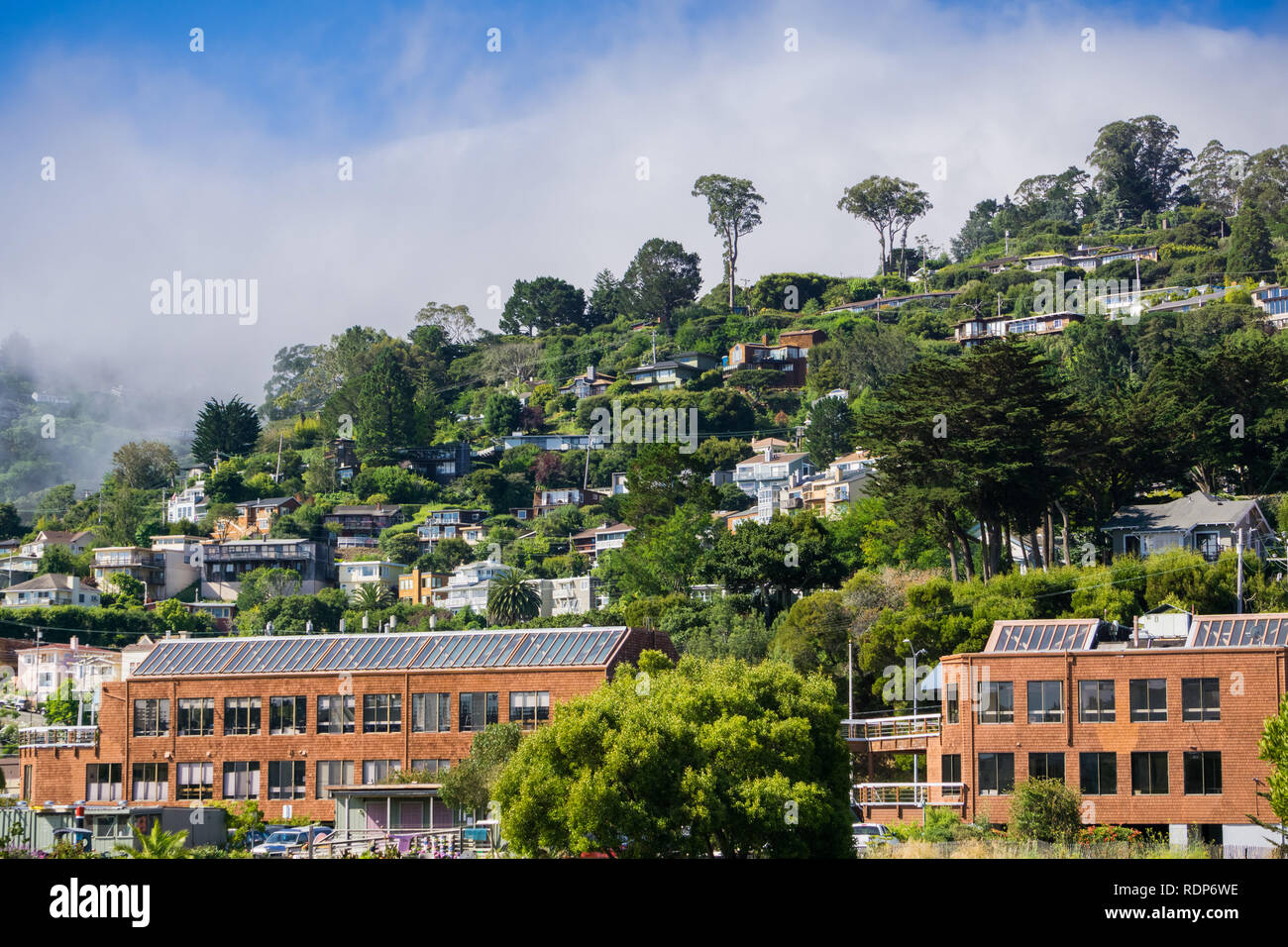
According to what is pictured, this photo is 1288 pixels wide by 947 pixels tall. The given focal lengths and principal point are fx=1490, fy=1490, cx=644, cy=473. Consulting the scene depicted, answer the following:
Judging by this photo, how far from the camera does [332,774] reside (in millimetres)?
63250

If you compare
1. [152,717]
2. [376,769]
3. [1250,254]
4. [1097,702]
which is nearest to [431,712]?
[376,769]

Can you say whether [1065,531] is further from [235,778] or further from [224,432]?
[224,432]

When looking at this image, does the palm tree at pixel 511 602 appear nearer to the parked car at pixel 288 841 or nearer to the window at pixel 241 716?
the window at pixel 241 716

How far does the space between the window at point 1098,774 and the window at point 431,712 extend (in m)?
25.6

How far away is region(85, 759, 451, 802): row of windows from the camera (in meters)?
62.8

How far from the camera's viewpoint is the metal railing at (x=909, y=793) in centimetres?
5453

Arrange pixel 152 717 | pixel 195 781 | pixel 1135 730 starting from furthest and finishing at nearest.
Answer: pixel 152 717
pixel 195 781
pixel 1135 730

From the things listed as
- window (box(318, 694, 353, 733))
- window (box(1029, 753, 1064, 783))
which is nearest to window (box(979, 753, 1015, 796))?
window (box(1029, 753, 1064, 783))

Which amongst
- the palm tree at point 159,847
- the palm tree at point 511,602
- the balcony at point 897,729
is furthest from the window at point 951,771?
the palm tree at point 511,602

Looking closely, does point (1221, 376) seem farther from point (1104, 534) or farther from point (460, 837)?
point (460, 837)

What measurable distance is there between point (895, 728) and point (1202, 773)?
12.2 m

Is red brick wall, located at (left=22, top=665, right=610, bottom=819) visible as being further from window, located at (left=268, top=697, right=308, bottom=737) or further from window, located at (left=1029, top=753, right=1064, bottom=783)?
window, located at (left=1029, top=753, right=1064, bottom=783)

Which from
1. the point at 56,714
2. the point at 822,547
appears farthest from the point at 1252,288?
the point at 56,714
